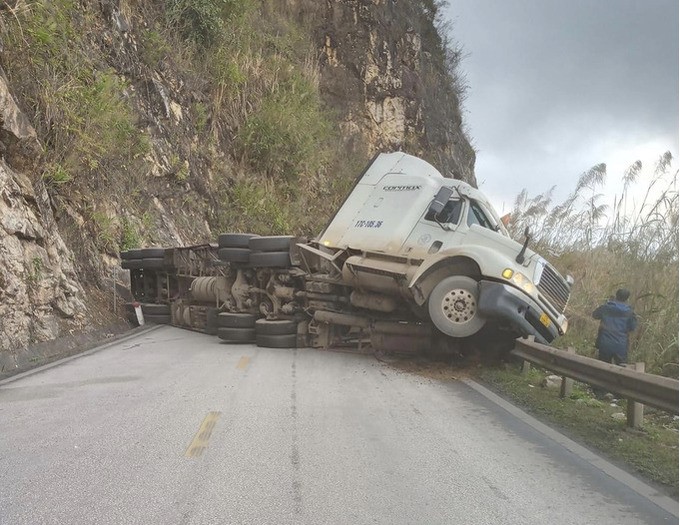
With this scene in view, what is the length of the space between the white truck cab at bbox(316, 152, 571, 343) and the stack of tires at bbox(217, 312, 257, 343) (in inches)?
79.8

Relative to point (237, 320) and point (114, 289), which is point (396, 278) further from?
point (114, 289)

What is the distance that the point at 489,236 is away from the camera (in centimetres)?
934

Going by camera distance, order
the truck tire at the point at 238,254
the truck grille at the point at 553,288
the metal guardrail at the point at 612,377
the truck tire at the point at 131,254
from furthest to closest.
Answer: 1. the truck tire at the point at 131,254
2. the truck tire at the point at 238,254
3. the truck grille at the point at 553,288
4. the metal guardrail at the point at 612,377

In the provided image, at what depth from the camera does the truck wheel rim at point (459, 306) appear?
859cm

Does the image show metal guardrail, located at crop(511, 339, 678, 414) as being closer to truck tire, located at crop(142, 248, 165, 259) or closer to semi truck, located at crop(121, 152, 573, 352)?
semi truck, located at crop(121, 152, 573, 352)

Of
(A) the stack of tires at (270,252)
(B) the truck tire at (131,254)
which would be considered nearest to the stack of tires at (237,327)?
(A) the stack of tires at (270,252)

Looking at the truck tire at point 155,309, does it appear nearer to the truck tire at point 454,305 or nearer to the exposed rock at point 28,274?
the exposed rock at point 28,274

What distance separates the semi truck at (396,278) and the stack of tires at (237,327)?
0.06 feet

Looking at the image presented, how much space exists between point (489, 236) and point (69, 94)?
937 cm

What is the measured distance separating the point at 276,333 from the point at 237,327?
1.01 m

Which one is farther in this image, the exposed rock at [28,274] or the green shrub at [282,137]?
the green shrub at [282,137]

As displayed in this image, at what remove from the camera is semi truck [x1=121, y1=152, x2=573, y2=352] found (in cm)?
859

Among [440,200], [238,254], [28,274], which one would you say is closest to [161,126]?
[238,254]

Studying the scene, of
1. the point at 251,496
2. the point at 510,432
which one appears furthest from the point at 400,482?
the point at 510,432
